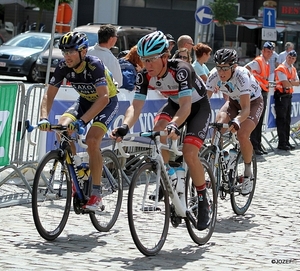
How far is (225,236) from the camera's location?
8180 mm

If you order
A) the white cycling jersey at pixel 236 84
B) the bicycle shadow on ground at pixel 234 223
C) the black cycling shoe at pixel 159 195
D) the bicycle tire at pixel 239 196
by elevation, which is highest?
the white cycling jersey at pixel 236 84

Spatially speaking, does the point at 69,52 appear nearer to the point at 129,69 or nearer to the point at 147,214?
the point at 147,214

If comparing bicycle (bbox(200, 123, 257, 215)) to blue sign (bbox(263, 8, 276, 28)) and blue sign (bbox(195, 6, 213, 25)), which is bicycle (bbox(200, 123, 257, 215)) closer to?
blue sign (bbox(263, 8, 276, 28))

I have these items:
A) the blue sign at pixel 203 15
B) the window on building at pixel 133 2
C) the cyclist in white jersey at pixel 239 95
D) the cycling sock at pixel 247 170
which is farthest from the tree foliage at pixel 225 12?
the cycling sock at pixel 247 170

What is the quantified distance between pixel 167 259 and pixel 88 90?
189 cm

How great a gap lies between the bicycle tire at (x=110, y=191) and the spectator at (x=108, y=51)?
101 inches

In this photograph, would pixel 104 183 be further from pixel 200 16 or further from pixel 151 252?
pixel 200 16

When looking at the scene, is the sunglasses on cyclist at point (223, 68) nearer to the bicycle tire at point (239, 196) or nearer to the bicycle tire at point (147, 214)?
the bicycle tire at point (239, 196)

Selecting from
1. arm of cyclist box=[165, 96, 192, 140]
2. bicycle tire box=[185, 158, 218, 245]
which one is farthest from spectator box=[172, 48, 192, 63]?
arm of cyclist box=[165, 96, 192, 140]

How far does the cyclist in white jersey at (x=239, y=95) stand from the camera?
9094 millimetres

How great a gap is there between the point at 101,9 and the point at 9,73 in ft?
90.2

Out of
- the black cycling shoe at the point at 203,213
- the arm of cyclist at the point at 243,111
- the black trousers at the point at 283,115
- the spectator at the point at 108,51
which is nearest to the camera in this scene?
the black cycling shoe at the point at 203,213

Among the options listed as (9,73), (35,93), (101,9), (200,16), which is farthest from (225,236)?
(101,9)

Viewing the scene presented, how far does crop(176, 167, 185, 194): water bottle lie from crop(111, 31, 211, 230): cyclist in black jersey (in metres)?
0.15
